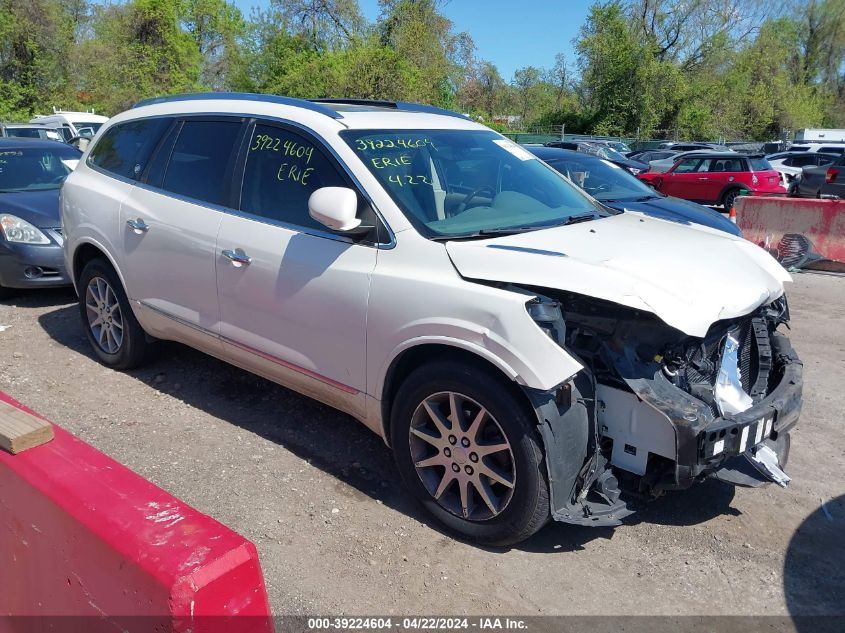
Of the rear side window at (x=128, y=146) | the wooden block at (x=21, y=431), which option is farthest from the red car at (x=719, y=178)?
the wooden block at (x=21, y=431)

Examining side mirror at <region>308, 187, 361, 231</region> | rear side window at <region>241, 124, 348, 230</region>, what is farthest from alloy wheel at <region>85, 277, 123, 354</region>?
side mirror at <region>308, 187, 361, 231</region>

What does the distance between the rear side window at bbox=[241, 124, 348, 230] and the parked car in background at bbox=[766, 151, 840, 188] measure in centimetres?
2135

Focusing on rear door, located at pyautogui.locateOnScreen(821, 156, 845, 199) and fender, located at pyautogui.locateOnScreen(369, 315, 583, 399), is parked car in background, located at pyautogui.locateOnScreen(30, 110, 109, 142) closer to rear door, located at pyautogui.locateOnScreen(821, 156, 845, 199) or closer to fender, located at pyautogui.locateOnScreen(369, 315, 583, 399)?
rear door, located at pyautogui.locateOnScreen(821, 156, 845, 199)

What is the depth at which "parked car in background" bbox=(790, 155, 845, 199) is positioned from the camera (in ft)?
52.0

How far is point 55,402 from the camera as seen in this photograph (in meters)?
4.98

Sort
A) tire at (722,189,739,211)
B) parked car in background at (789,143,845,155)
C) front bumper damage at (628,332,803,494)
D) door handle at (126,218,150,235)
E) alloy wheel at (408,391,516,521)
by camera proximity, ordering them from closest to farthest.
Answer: front bumper damage at (628,332,803,494) → alloy wheel at (408,391,516,521) → door handle at (126,218,150,235) → tire at (722,189,739,211) → parked car in background at (789,143,845,155)

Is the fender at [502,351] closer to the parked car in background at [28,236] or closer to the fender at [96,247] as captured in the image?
the fender at [96,247]

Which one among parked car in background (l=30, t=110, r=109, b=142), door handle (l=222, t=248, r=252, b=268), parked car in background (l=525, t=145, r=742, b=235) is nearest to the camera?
door handle (l=222, t=248, r=252, b=268)

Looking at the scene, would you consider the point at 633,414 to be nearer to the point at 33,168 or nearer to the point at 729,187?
the point at 33,168

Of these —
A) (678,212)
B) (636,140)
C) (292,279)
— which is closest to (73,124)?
(678,212)

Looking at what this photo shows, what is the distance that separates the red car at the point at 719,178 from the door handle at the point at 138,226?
16266mm

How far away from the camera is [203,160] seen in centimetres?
452

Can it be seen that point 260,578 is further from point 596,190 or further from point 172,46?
point 172,46

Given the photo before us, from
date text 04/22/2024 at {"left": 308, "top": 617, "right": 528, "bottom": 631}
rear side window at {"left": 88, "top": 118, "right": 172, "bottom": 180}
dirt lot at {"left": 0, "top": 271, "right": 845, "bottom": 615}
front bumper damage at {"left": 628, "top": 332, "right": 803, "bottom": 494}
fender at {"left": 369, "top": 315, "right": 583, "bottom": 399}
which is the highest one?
rear side window at {"left": 88, "top": 118, "right": 172, "bottom": 180}
